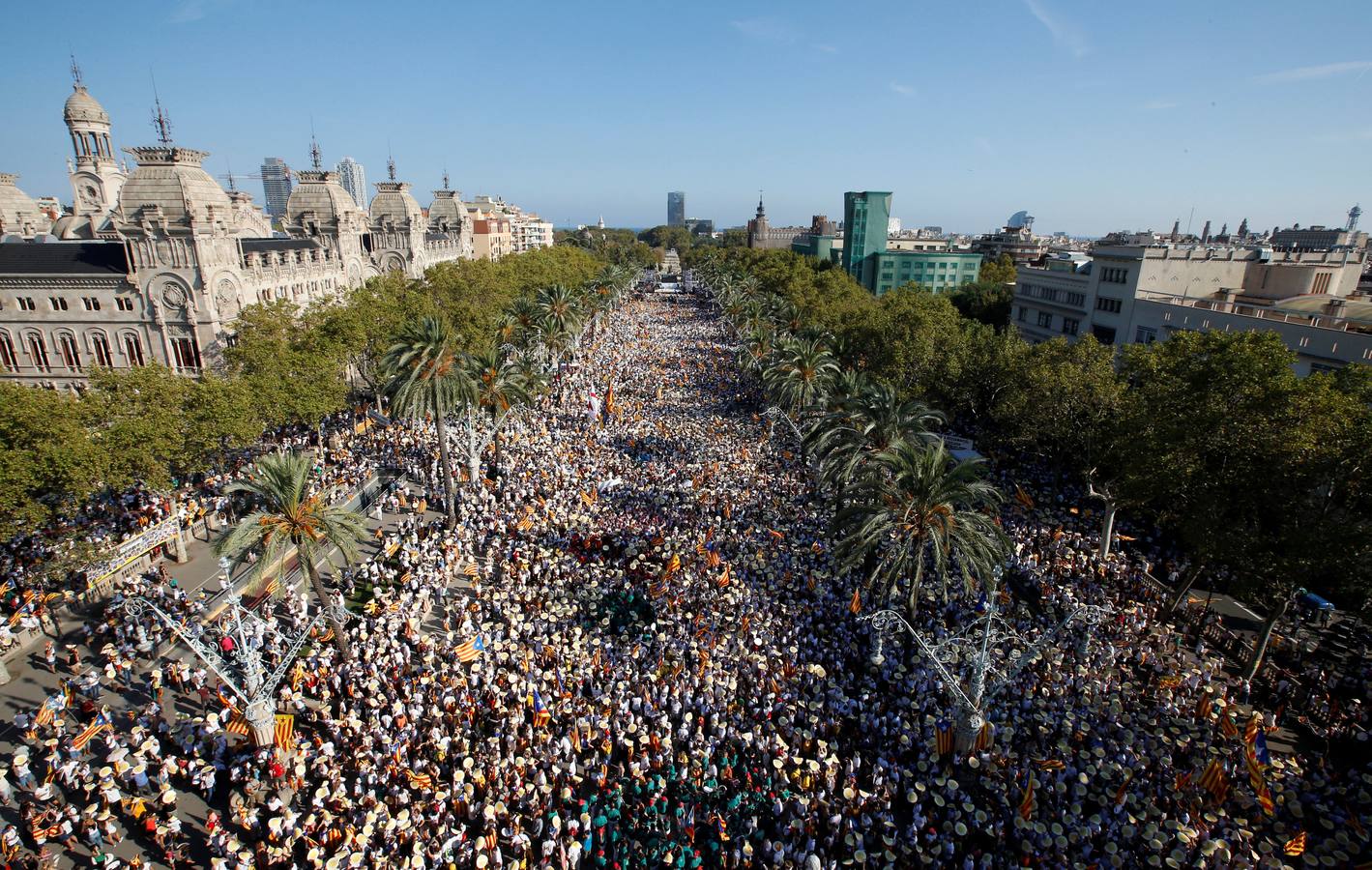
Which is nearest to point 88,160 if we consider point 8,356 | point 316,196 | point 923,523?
point 316,196

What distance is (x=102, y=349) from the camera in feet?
156

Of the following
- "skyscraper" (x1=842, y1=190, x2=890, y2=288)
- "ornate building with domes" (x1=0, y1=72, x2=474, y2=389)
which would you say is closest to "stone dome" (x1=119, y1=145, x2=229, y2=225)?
"ornate building with domes" (x1=0, y1=72, x2=474, y2=389)

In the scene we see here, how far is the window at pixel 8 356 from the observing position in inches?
1861

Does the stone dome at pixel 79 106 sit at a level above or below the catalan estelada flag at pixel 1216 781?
above

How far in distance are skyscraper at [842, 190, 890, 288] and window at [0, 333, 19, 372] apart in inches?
4430

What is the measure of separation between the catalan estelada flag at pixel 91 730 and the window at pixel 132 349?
3678cm

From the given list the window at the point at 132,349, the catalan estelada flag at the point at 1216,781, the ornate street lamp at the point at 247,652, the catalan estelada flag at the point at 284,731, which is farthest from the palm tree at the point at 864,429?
the window at the point at 132,349

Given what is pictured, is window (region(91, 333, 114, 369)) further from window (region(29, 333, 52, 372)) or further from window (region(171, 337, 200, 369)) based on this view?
window (region(171, 337, 200, 369))

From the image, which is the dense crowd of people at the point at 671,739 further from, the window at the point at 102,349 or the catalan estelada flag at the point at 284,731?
the window at the point at 102,349

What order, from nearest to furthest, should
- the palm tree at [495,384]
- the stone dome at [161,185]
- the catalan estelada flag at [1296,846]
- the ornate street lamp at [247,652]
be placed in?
the catalan estelada flag at [1296,846]
the ornate street lamp at [247,652]
the palm tree at [495,384]
the stone dome at [161,185]

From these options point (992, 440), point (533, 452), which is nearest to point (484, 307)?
point (533, 452)

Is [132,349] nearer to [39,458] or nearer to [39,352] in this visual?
[39,352]

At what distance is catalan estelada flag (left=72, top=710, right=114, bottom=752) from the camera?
18422 millimetres

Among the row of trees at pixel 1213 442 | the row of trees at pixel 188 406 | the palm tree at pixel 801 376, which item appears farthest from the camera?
the palm tree at pixel 801 376
